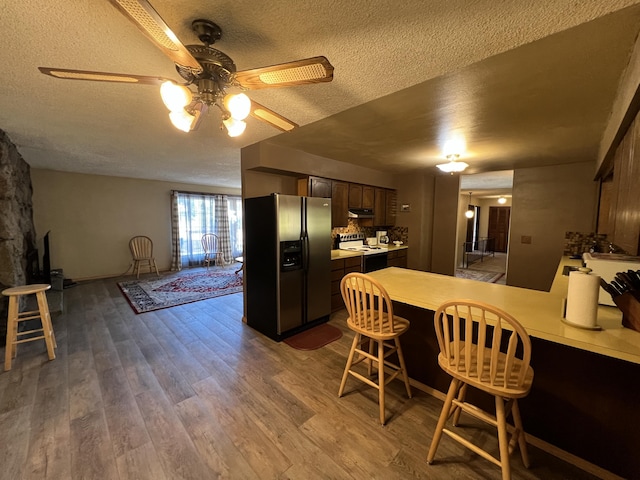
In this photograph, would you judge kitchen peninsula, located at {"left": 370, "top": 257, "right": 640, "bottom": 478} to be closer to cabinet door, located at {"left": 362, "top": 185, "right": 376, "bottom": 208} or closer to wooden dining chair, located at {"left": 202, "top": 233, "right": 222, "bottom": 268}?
cabinet door, located at {"left": 362, "top": 185, "right": 376, "bottom": 208}

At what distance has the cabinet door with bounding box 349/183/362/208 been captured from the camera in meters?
4.41

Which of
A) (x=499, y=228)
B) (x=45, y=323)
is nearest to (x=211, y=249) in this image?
(x=45, y=323)

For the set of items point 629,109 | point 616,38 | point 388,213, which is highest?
point 616,38

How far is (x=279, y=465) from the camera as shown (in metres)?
1.45

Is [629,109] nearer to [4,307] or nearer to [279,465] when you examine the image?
[279,465]

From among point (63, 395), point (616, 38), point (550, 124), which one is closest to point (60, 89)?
point (63, 395)

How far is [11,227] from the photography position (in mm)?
2996

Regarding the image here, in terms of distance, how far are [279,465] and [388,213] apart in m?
4.69

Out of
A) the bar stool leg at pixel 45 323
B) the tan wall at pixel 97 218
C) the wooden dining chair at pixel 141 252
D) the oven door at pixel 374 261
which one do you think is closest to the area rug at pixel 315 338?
the oven door at pixel 374 261

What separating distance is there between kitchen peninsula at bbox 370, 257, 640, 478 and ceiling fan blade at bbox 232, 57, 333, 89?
4.78ft

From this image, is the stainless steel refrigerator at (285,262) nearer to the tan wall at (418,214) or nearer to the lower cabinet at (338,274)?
the lower cabinet at (338,274)

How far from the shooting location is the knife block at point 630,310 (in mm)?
1230

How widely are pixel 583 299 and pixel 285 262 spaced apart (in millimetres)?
2390

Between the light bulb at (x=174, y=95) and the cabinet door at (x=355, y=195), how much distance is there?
11.1ft
